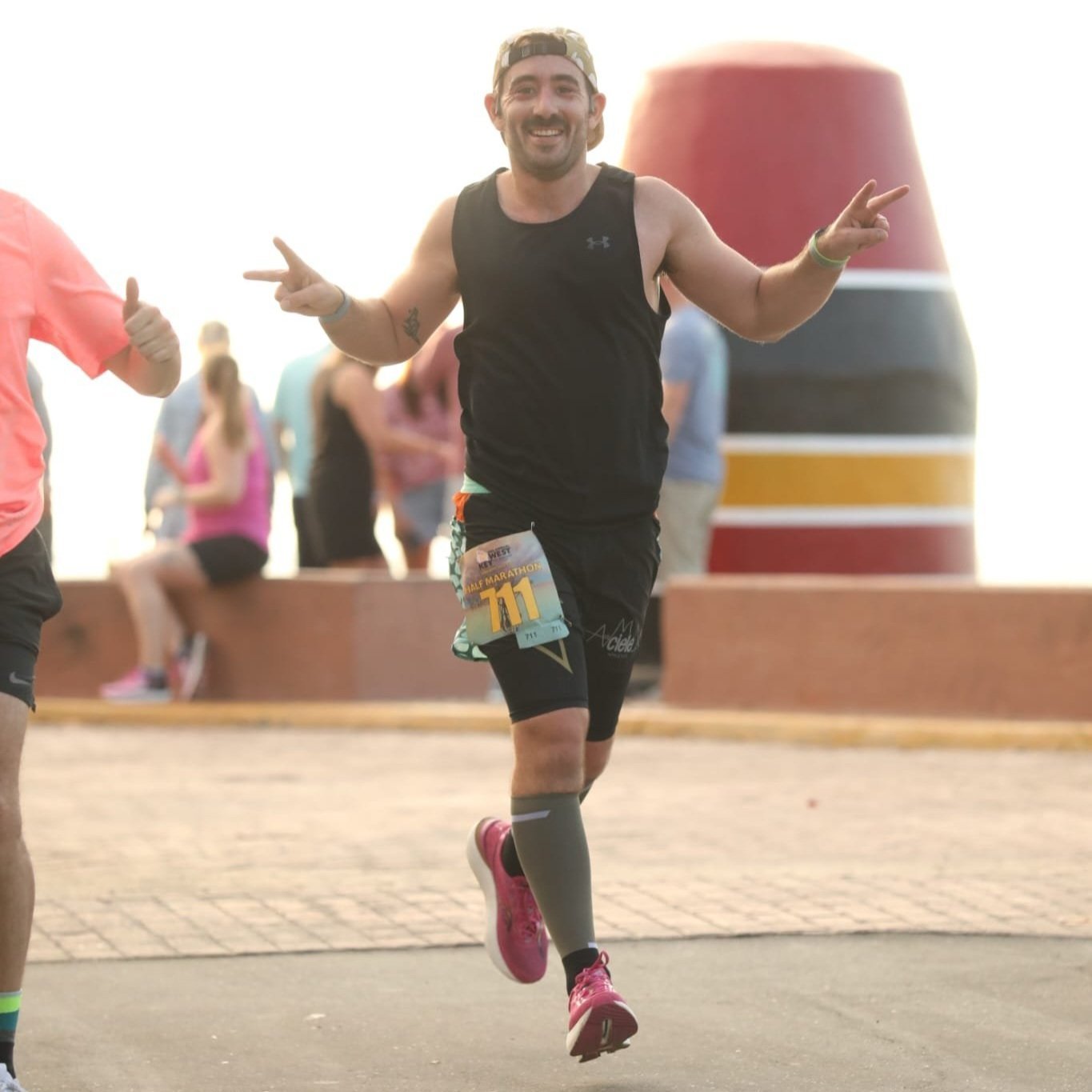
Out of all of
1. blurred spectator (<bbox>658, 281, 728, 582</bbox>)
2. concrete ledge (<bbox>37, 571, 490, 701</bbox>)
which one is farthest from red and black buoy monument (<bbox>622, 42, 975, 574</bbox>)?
concrete ledge (<bbox>37, 571, 490, 701</bbox>)

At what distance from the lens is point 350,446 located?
1271 cm

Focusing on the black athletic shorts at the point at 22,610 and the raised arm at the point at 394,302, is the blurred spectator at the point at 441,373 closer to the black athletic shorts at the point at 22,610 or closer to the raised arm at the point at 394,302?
the raised arm at the point at 394,302

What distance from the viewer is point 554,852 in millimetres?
5020

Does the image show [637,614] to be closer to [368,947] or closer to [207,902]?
[368,947]

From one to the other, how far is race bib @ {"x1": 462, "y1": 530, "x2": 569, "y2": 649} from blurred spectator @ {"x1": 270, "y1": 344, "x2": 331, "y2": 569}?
308 inches

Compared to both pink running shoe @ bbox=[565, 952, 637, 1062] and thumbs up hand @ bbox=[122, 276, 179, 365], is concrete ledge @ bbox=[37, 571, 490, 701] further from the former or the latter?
pink running shoe @ bbox=[565, 952, 637, 1062]

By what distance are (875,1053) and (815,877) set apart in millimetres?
2367

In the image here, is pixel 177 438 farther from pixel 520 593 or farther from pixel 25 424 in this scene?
pixel 25 424

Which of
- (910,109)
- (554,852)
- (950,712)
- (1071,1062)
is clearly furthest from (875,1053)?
(910,109)

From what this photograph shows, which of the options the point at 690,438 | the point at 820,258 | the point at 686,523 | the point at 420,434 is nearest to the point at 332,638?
the point at 420,434

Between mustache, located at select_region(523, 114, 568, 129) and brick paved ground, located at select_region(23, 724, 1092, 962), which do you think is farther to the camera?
brick paved ground, located at select_region(23, 724, 1092, 962)

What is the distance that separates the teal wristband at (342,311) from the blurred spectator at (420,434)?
7676 millimetres

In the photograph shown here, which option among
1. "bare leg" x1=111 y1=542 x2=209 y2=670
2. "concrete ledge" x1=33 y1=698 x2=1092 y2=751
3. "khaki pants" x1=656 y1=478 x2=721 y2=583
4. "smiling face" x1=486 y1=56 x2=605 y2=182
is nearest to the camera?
"smiling face" x1=486 y1=56 x2=605 y2=182

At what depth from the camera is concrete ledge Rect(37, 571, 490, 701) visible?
12.5 meters
